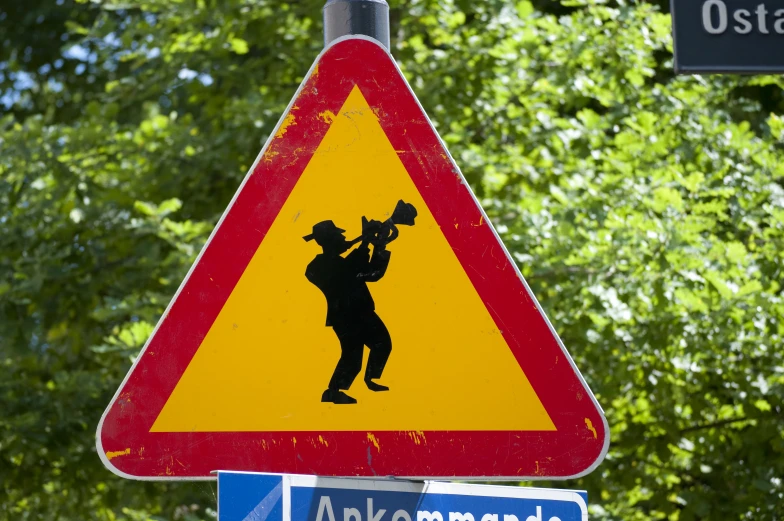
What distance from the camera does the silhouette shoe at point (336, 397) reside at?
139 centimetres

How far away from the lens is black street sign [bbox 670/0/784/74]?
1.75 metres

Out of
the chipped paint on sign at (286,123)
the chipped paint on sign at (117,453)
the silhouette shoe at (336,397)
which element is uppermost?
the chipped paint on sign at (286,123)

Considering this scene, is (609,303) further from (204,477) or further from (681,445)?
(204,477)

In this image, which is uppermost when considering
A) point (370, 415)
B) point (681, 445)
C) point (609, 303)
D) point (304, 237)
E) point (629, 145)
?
point (304, 237)

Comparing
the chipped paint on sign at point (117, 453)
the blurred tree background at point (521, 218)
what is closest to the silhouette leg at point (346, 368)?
the chipped paint on sign at point (117, 453)

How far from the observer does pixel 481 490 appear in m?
1.38

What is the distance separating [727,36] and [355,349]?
3.17 feet

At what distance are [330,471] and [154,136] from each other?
3.65m

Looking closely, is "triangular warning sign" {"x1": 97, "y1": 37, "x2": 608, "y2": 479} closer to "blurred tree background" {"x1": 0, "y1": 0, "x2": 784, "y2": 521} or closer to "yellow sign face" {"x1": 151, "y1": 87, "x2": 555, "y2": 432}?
"yellow sign face" {"x1": 151, "y1": 87, "x2": 555, "y2": 432}

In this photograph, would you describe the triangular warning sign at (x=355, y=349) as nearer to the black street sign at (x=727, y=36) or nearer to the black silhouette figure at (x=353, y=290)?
the black silhouette figure at (x=353, y=290)

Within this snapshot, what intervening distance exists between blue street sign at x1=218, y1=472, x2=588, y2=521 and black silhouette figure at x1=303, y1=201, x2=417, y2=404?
136 millimetres

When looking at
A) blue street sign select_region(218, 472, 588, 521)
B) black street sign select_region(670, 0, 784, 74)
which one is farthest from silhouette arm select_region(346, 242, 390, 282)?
black street sign select_region(670, 0, 784, 74)

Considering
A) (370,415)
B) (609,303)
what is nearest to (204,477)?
(370,415)

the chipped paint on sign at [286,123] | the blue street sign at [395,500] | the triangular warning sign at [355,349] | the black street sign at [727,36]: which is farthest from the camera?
the black street sign at [727,36]
